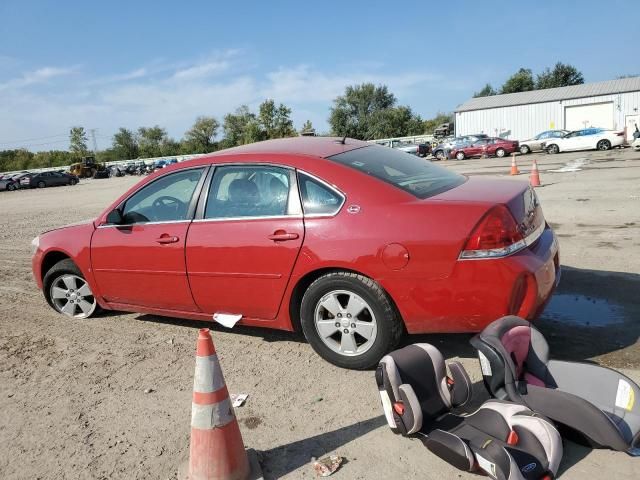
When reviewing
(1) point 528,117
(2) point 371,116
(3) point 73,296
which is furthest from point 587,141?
(2) point 371,116

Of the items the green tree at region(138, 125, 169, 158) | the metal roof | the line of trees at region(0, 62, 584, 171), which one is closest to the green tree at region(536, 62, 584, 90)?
the line of trees at region(0, 62, 584, 171)

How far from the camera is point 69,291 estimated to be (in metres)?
5.16

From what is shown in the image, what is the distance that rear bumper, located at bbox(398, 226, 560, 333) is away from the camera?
3.11m

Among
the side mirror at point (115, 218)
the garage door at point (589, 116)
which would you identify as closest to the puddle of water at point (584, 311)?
Result: the side mirror at point (115, 218)

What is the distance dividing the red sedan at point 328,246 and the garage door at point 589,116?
4359 centimetres

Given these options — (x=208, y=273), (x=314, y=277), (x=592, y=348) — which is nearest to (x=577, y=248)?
(x=592, y=348)

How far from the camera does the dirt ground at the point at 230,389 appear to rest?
2.75m

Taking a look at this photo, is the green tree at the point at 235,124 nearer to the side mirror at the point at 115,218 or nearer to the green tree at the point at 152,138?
the green tree at the point at 152,138

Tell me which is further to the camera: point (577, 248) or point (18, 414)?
point (577, 248)

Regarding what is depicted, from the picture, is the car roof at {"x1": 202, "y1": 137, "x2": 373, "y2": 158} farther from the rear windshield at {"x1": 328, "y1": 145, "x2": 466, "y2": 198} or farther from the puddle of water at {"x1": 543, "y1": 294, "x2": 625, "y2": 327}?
the puddle of water at {"x1": 543, "y1": 294, "x2": 625, "y2": 327}

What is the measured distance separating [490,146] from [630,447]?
Result: 31390mm

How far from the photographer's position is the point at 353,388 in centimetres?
341

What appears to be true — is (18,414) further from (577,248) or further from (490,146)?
(490,146)

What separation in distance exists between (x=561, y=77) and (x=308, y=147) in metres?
85.7
